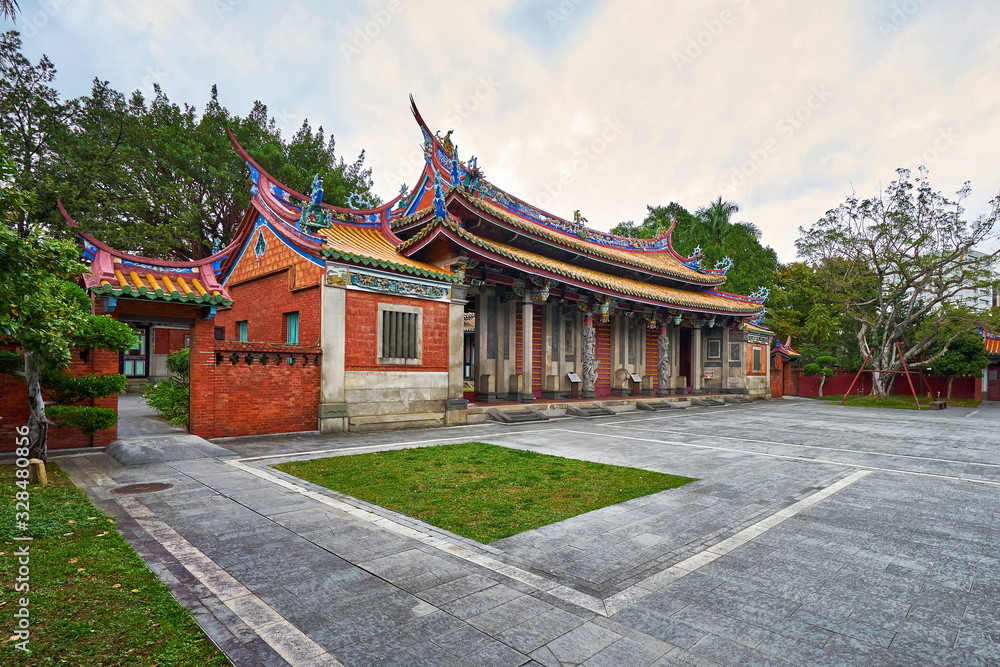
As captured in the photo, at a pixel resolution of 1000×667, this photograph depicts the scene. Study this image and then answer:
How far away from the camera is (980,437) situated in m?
13.1

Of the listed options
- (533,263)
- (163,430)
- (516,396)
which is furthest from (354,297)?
(516,396)

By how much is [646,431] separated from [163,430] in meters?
11.1

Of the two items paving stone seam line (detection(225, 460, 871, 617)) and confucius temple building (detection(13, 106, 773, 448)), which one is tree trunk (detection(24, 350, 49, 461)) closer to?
confucius temple building (detection(13, 106, 773, 448))

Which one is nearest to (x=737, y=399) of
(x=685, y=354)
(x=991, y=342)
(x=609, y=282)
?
(x=685, y=354)

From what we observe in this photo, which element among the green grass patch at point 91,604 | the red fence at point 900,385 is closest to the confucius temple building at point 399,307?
the green grass patch at point 91,604

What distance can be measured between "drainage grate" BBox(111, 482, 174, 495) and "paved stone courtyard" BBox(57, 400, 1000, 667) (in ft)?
0.66

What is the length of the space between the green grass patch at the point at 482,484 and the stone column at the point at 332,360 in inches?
113

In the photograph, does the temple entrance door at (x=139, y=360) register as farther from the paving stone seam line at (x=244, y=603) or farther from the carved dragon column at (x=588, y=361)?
the paving stone seam line at (x=244, y=603)

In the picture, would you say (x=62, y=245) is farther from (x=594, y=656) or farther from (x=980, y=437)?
(x=980, y=437)

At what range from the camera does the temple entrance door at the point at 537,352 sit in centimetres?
1812

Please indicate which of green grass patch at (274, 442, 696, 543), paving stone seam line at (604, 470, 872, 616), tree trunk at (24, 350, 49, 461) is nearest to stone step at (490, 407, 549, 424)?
green grass patch at (274, 442, 696, 543)

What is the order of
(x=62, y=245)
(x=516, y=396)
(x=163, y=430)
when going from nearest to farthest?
1. (x=62, y=245)
2. (x=163, y=430)
3. (x=516, y=396)

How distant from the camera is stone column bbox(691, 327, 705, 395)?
78.5ft

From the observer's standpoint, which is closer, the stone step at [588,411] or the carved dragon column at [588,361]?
the stone step at [588,411]
